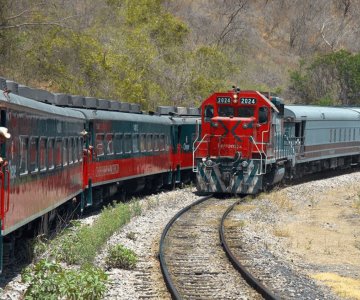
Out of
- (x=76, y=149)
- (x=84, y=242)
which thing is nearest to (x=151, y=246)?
(x=84, y=242)

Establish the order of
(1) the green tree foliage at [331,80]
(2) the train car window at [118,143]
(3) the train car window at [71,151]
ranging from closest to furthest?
1. (3) the train car window at [71,151]
2. (2) the train car window at [118,143]
3. (1) the green tree foliage at [331,80]

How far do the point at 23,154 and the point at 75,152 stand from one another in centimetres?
670

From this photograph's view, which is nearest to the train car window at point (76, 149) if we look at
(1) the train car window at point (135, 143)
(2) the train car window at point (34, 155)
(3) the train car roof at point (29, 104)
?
(3) the train car roof at point (29, 104)

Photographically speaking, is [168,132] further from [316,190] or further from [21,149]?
[21,149]

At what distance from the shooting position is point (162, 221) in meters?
20.5

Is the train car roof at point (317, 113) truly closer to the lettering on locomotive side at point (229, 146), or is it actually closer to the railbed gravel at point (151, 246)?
the railbed gravel at point (151, 246)

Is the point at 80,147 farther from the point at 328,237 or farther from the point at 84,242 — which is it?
the point at 328,237

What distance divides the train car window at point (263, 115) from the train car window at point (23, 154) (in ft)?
49.5

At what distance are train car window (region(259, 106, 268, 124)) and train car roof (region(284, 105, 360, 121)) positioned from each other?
5.38m

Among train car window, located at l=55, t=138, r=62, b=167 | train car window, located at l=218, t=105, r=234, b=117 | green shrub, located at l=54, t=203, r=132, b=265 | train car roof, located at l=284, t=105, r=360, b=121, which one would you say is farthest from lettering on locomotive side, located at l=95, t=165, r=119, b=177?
train car roof, located at l=284, t=105, r=360, b=121

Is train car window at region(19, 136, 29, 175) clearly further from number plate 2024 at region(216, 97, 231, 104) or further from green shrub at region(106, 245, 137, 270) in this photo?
number plate 2024 at region(216, 97, 231, 104)

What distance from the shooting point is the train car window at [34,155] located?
41.7 feet

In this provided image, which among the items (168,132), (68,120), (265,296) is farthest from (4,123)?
(168,132)

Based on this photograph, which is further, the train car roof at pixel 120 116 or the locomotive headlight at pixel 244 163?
the locomotive headlight at pixel 244 163
